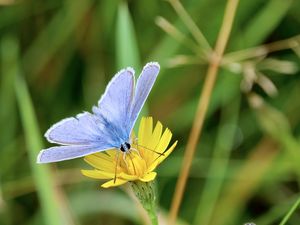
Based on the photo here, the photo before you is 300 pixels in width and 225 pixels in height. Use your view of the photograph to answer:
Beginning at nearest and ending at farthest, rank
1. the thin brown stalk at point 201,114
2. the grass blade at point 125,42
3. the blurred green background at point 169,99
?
the thin brown stalk at point 201,114 < the grass blade at point 125,42 < the blurred green background at point 169,99

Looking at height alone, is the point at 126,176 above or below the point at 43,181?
below

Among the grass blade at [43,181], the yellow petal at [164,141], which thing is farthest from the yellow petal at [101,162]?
the grass blade at [43,181]

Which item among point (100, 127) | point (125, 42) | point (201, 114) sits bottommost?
point (100, 127)

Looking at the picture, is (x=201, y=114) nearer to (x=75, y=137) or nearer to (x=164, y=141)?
(x=164, y=141)

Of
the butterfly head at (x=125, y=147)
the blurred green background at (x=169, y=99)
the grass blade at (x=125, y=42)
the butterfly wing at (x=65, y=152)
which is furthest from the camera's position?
the blurred green background at (x=169, y=99)

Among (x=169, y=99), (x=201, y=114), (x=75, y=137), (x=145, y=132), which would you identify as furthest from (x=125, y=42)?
(x=75, y=137)

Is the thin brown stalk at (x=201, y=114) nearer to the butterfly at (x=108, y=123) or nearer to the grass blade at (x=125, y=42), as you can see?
the grass blade at (x=125, y=42)

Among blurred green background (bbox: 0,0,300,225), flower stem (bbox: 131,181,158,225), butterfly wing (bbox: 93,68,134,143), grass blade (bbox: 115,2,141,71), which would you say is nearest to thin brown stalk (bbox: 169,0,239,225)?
blurred green background (bbox: 0,0,300,225)

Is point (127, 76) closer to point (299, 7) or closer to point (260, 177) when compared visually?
point (260, 177)
